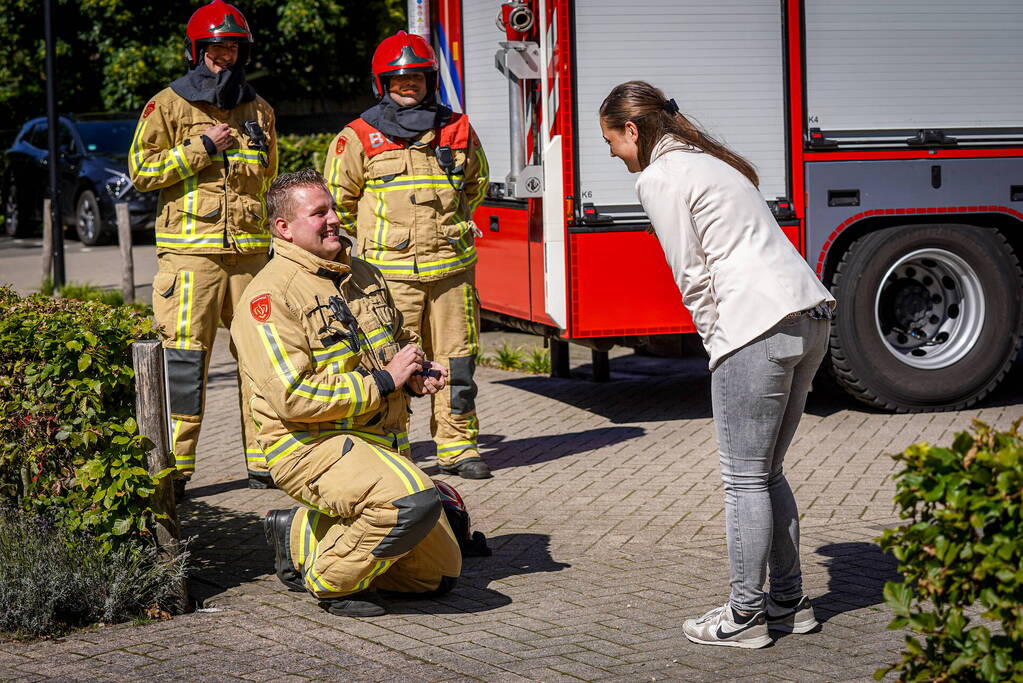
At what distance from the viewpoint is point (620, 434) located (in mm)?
8016

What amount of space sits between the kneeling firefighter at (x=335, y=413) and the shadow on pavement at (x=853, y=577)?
4.37ft

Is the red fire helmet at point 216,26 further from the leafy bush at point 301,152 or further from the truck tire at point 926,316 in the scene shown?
the leafy bush at point 301,152

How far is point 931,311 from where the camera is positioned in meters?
8.48

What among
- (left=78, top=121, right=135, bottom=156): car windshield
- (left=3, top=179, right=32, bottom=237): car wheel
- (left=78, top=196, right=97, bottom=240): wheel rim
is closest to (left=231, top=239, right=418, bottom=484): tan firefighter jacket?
(left=78, top=196, right=97, bottom=240): wheel rim

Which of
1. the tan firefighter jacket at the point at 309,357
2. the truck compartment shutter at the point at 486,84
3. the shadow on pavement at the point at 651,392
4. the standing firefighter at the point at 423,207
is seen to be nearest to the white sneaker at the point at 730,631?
the tan firefighter jacket at the point at 309,357

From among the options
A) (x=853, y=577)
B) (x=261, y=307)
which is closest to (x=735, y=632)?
(x=853, y=577)

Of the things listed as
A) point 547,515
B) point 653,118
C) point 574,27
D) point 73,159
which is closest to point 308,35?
point 73,159

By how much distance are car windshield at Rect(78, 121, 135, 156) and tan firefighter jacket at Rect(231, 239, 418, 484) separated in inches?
584

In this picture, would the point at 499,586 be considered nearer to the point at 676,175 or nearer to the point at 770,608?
the point at 770,608

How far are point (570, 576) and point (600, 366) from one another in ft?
14.0

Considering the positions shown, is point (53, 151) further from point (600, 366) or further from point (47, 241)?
point (600, 366)

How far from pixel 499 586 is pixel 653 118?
1.89 meters

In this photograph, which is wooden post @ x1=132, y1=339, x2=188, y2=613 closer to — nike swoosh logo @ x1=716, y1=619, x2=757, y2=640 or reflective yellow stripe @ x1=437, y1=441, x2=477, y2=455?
nike swoosh logo @ x1=716, y1=619, x2=757, y2=640

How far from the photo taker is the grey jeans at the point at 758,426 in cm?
440
